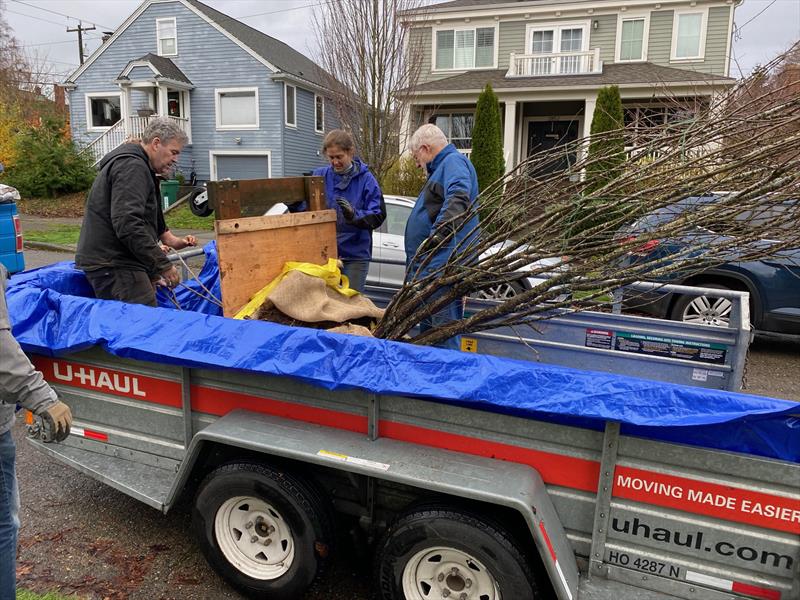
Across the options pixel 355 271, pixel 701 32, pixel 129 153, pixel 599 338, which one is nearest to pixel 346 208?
pixel 355 271

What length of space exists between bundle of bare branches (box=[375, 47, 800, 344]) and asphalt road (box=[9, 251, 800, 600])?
5.37ft

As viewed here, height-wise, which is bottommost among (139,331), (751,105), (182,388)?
(182,388)

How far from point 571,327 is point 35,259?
11.5 metres

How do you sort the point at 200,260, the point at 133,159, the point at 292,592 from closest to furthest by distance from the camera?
the point at 292,592 → the point at 133,159 → the point at 200,260

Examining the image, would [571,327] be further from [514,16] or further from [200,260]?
[514,16]

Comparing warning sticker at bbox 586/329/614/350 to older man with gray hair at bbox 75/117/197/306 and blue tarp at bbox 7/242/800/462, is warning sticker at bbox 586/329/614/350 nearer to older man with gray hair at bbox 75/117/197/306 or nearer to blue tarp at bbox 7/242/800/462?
blue tarp at bbox 7/242/800/462

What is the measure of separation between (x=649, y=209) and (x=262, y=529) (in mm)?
2311

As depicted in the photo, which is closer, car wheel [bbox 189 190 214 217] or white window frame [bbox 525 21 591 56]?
car wheel [bbox 189 190 214 217]

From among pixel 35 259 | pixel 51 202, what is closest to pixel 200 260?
pixel 35 259

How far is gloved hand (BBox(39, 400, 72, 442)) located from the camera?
2193mm

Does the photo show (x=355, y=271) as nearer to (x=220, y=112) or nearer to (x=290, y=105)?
(x=290, y=105)

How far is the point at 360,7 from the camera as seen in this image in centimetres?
1281

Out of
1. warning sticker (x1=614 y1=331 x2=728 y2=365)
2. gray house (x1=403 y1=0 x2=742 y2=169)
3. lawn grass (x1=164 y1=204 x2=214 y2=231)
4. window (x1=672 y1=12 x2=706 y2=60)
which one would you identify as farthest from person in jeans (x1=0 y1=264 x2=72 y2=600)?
window (x1=672 y1=12 x2=706 y2=60)

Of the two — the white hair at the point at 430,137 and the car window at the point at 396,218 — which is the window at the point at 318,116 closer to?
the car window at the point at 396,218
